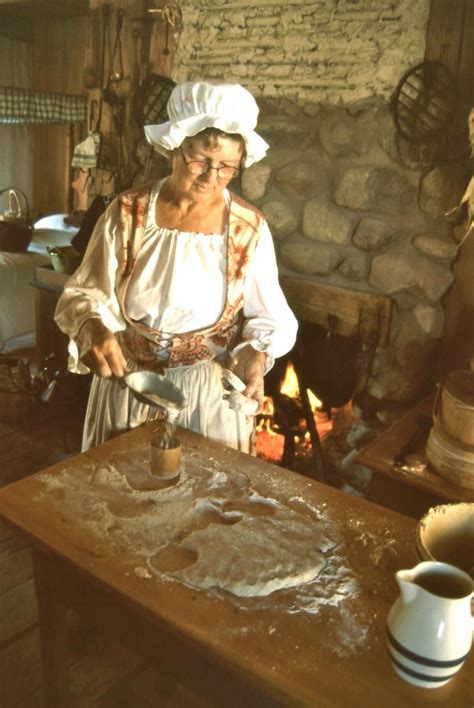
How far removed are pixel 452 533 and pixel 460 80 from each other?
159 cm

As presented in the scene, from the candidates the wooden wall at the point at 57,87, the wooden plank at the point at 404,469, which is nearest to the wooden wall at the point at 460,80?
the wooden plank at the point at 404,469

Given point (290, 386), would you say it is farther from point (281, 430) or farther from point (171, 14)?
point (171, 14)

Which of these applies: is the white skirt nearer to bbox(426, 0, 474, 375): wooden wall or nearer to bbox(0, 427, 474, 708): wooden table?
bbox(0, 427, 474, 708): wooden table

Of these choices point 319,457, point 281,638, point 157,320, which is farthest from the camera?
point 319,457

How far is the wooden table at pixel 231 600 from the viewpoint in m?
1.00

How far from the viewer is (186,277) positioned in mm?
1738

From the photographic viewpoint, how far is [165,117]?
9.39 ft

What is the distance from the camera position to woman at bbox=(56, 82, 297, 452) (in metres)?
1.65

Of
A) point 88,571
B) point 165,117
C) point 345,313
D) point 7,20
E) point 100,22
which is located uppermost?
point 7,20

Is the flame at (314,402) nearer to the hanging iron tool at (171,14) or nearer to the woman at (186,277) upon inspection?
the woman at (186,277)

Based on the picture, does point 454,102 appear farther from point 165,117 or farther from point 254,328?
point 165,117

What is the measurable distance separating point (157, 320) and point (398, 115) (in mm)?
1196

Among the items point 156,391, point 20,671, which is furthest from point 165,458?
point 20,671

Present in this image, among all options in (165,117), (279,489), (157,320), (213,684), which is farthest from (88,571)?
(165,117)
